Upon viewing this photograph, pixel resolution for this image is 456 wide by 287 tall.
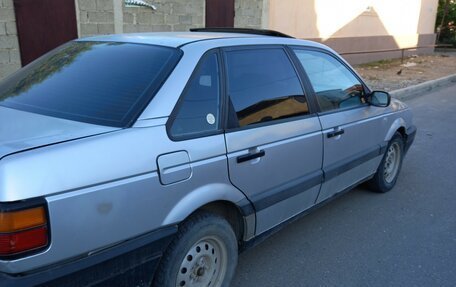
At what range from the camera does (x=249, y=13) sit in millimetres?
11055

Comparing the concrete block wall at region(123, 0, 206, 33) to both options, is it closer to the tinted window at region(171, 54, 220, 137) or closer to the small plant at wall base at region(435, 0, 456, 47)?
the tinted window at region(171, 54, 220, 137)

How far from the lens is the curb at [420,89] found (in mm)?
10533

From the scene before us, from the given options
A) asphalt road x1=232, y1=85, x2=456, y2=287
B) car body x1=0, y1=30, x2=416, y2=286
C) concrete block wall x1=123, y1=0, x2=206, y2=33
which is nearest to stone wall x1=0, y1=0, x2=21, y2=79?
concrete block wall x1=123, y1=0, x2=206, y2=33

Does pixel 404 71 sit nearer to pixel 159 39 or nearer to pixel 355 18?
pixel 355 18

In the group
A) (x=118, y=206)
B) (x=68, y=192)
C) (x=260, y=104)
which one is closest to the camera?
(x=68, y=192)

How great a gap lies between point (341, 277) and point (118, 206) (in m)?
1.88

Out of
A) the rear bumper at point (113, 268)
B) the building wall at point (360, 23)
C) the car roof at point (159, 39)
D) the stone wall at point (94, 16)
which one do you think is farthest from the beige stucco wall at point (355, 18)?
the rear bumper at point (113, 268)

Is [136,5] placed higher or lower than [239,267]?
higher

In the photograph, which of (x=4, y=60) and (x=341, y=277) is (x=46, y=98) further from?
(x=4, y=60)

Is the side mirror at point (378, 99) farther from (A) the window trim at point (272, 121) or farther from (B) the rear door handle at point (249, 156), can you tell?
(B) the rear door handle at point (249, 156)

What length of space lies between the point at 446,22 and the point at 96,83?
2660 cm

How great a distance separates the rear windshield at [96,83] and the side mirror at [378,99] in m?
2.15

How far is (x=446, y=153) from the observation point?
6.20 meters

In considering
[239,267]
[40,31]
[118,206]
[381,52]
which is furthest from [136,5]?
[381,52]
